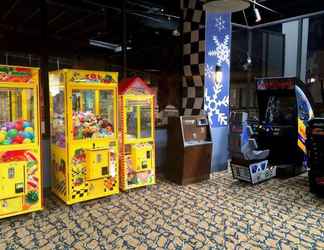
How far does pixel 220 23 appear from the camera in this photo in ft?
16.6

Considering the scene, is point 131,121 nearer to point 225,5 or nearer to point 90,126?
point 90,126

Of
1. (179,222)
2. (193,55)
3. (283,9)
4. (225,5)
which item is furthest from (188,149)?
(283,9)

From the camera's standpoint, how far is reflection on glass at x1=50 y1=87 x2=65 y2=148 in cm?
349

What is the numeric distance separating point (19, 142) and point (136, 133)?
167 centimetres

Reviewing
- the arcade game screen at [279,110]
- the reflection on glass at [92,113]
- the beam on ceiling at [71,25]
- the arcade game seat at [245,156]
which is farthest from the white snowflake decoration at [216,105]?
the beam on ceiling at [71,25]

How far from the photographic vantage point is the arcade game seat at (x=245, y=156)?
4.46 meters

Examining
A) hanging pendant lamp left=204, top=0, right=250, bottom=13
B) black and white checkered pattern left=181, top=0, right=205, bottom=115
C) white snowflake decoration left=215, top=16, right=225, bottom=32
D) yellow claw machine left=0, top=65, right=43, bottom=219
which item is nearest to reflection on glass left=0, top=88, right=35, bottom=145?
yellow claw machine left=0, top=65, right=43, bottom=219

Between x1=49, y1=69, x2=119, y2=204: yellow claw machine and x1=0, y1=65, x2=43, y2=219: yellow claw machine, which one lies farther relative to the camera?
x1=49, y1=69, x2=119, y2=204: yellow claw machine

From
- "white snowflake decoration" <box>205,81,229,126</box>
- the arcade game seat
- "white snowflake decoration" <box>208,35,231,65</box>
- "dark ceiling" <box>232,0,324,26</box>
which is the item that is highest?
"dark ceiling" <box>232,0,324,26</box>

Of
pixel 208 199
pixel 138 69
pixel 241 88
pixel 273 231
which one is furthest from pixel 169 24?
pixel 273 231

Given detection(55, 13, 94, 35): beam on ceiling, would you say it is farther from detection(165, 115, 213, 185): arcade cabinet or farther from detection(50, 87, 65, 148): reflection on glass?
detection(165, 115, 213, 185): arcade cabinet

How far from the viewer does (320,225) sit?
304 centimetres

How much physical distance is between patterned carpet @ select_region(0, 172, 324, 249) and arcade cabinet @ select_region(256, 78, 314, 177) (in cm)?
102

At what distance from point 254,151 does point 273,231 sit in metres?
1.96
